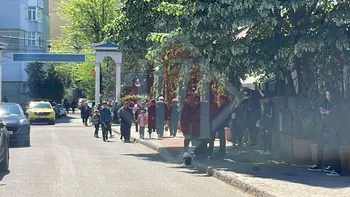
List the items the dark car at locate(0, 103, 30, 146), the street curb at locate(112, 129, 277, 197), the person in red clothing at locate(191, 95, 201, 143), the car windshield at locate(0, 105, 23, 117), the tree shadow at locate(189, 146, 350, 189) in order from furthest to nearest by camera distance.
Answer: the car windshield at locate(0, 105, 23, 117), the dark car at locate(0, 103, 30, 146), the person in red clothing at locate(191, 95, 201, 143), the tree shadow at locate(189, 146, 350, 189), the street curb at locate(112, 129, 277, 197)

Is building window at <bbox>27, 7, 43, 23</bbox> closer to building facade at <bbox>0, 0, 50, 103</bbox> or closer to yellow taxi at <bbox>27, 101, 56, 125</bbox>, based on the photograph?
building facade at <bbox>0, 0, 50, 103</bbox>

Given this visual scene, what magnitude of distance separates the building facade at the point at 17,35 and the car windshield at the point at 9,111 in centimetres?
3939

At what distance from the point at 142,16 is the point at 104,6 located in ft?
140

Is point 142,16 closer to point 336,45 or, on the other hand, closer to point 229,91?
point 229,91

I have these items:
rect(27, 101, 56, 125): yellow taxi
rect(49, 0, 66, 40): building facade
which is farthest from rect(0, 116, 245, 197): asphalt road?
rect(49, 0, 66, 40): building facade

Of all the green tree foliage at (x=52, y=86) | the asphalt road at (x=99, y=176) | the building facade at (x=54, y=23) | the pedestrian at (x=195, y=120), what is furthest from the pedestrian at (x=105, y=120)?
the building facade at (x=54, y=23)

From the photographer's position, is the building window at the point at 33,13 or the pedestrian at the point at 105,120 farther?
the building window at the point at 33,13

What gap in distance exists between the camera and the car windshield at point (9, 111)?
22.6 metres

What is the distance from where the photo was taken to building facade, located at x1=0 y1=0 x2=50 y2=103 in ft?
209

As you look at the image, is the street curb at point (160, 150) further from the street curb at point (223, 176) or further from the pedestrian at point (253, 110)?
the pedestrian at point (253, 110)

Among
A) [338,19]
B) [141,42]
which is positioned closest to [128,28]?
[141,42]

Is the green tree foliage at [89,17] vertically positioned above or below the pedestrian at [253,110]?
above

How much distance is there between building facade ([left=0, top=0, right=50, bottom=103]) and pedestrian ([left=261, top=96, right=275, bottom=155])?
153ft

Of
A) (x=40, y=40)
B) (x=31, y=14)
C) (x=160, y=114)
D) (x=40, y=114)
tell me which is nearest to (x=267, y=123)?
(x=160, y=114)
